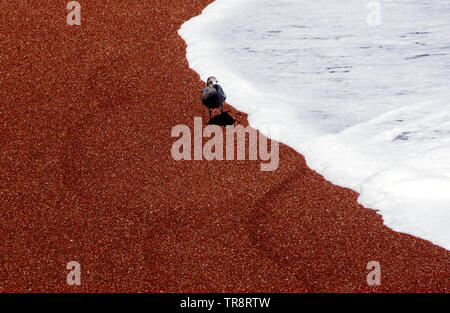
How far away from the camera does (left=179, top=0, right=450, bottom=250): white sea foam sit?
13.5 feet

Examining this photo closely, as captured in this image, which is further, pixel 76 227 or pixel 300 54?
pixel 300 54

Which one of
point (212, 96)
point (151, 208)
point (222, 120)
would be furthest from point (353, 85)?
point (151, 208)

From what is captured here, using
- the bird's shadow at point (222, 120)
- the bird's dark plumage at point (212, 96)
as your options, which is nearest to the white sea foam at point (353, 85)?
the bird's shadow at point (222, 120)

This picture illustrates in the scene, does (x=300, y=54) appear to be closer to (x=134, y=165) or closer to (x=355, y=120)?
(x=355, y=120)

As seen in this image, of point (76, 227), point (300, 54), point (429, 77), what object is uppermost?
point (300, 54)

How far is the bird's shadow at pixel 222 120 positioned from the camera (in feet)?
15.9

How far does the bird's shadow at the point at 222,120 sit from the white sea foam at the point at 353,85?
24 cm

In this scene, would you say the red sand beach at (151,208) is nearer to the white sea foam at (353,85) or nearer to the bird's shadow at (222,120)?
the bird's shadow at (222,120)

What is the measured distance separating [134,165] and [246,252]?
140 cm

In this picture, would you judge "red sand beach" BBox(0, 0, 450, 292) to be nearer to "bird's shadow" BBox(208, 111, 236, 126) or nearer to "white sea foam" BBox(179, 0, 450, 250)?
"bird's shadow" BBox(208, 111, 236, 126)

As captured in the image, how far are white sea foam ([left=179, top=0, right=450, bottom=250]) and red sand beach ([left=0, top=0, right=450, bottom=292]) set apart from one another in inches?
11.1

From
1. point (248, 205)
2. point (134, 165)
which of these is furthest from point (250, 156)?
point (134, 165)

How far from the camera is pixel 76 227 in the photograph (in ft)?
11.8

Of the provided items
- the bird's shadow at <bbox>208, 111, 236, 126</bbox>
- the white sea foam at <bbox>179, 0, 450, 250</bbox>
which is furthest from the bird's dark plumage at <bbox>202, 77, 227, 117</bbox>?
the white sea foam at <bbox>179, 0, 450, 250</bbox>
